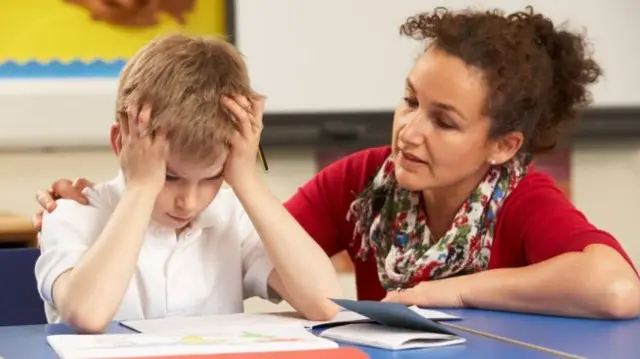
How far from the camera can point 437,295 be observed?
1692mm

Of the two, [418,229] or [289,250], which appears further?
[418,229]

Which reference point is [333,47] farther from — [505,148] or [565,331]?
[565,331]

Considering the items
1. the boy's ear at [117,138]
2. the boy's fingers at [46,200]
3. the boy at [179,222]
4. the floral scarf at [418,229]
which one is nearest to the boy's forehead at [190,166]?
the boy at [179,222]

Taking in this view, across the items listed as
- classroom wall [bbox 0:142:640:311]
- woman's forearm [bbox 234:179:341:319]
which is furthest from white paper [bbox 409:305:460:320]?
classroom wall [bbox 0:142:640:311]

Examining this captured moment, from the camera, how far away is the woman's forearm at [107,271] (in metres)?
1.44

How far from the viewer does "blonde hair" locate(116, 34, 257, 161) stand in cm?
152

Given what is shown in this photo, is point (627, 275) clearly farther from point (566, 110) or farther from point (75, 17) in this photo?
point (75, 17)

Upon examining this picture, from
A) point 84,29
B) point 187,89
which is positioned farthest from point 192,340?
point 84,29

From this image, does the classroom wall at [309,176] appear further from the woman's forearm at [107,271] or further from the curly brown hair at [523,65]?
the woman's forearm at [107,271]

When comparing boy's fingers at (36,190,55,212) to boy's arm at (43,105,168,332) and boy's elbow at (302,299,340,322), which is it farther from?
boy's elbow at (302,299,340,322)

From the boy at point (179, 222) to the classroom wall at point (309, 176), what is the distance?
100 centimetres

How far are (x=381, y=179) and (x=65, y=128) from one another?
1004 mm

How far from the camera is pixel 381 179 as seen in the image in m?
1.99

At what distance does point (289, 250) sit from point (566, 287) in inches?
16.6
